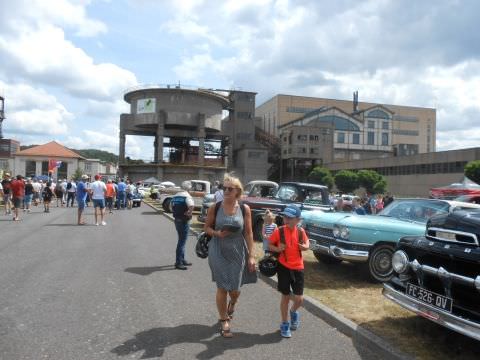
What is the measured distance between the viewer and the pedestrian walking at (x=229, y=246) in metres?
5.02

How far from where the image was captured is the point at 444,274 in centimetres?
461

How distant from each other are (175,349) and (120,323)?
41.3 inches

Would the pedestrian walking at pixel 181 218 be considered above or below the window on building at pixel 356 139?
below

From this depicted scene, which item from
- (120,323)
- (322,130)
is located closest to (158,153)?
(322,130)

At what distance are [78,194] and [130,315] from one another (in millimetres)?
11292

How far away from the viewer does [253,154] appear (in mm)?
83625

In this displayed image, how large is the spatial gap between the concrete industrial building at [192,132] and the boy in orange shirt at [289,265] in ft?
237

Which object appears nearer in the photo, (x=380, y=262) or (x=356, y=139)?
(x=380, y=262)

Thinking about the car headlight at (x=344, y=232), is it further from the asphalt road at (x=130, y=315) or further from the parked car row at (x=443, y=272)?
the parked car row at (x=443, y=272)

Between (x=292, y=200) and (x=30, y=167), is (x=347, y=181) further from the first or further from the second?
(x=30, y=167)

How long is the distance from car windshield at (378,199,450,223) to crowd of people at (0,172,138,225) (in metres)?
10.1

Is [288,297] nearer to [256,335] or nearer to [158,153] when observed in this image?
[256,335]

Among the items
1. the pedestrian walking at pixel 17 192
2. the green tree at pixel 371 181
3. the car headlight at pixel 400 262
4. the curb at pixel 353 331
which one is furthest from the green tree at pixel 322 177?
the car headlight at pixel 400 262

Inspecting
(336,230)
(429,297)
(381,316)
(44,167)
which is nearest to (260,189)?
(336,230)
